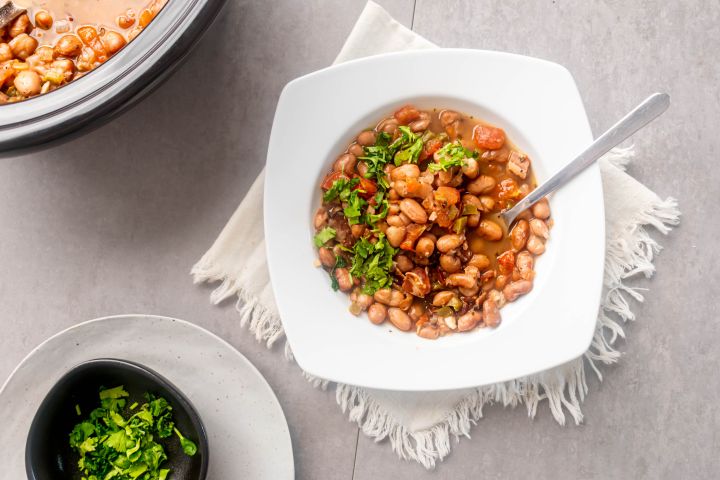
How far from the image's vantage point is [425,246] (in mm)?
1614

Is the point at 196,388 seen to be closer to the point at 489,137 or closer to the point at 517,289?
the point at 517,289

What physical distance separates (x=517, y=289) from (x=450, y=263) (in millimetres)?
166

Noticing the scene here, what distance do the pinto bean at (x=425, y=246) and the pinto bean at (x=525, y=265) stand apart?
0.21m

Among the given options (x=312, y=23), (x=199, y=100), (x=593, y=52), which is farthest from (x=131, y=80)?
(x=593, y=52)

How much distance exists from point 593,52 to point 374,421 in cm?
106

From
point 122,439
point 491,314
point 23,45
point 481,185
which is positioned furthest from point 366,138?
point 122,439

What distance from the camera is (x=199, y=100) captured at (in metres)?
1.79

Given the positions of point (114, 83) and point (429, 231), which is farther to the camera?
point (429, 231)

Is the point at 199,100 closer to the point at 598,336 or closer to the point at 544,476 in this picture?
the point at 598,336

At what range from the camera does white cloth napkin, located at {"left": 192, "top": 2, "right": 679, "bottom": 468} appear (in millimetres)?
1753

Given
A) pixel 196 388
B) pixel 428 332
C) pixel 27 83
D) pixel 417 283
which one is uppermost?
pixel 27 83

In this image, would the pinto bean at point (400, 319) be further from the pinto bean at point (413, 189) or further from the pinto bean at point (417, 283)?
the pinto bean at point (413, 189)

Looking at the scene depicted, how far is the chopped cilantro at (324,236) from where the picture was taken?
1655mm

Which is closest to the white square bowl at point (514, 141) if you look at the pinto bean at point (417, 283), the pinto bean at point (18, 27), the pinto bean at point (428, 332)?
the pinto bean at point (428, 332)
